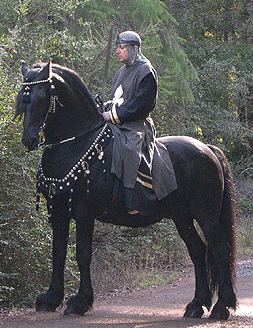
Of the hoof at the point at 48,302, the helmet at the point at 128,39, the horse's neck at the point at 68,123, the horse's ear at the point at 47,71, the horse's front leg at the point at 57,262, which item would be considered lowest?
the hoof at the point at 48,302

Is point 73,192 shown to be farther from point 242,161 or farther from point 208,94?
point 242,161

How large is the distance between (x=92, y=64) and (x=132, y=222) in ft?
18.9

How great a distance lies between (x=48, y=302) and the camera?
18.6 feet

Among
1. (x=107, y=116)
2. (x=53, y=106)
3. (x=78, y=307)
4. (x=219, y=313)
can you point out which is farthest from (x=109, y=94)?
(x=78, y=307)

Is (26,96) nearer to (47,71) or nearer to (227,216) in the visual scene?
(47,71)

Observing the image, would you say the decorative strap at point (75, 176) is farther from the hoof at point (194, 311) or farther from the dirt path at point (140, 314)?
the hoof at point (194, 311)

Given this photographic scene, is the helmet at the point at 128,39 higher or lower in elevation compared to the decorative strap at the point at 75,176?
higher

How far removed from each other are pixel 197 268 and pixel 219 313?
59 cm

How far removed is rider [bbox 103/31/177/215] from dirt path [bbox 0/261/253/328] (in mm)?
1084

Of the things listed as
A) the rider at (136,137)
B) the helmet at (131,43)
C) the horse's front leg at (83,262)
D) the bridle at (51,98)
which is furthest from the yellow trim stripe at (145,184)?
the helmet at (131,43)

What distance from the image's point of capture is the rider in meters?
5.62

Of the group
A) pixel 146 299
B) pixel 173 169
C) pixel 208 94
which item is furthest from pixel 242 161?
pixel 173 169

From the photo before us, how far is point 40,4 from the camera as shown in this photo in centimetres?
1077

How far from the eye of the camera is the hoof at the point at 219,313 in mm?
5957
